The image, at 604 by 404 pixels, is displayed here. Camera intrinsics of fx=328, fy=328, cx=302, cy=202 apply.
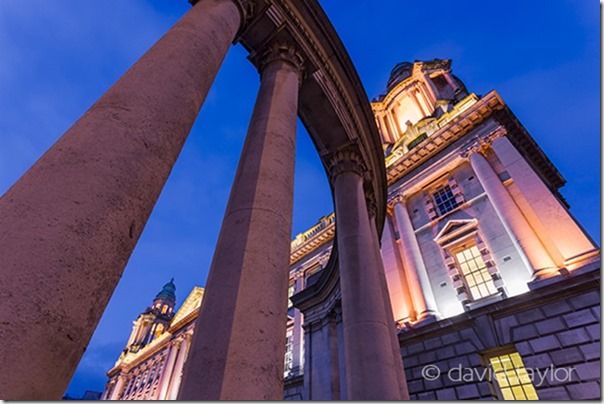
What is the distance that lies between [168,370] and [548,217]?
49.2 m

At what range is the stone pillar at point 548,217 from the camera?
45.2ft

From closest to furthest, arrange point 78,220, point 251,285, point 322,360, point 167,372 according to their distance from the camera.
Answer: point 78,220 → point 251,285 → point 322,360 → point 167,372

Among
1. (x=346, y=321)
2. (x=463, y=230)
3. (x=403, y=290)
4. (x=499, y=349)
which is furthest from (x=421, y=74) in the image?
(x=346, y=321)

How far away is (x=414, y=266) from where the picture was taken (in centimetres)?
1939

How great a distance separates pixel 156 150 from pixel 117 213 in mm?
897

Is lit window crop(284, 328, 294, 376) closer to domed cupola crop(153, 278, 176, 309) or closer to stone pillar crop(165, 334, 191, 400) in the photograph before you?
stone pillar crop(165, 334, 191, 400)

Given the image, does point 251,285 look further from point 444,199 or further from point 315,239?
point 315,239

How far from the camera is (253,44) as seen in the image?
27.0ft

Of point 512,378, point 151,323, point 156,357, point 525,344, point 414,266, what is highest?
point 151,323

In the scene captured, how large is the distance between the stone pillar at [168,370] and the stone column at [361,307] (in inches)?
1789

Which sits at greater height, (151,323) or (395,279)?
(151,323)

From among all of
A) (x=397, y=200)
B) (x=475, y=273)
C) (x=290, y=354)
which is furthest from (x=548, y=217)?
(x=290, y=354)

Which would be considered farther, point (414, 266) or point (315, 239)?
point (315, 239)

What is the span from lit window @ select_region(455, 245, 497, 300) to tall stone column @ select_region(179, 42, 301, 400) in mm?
14968
